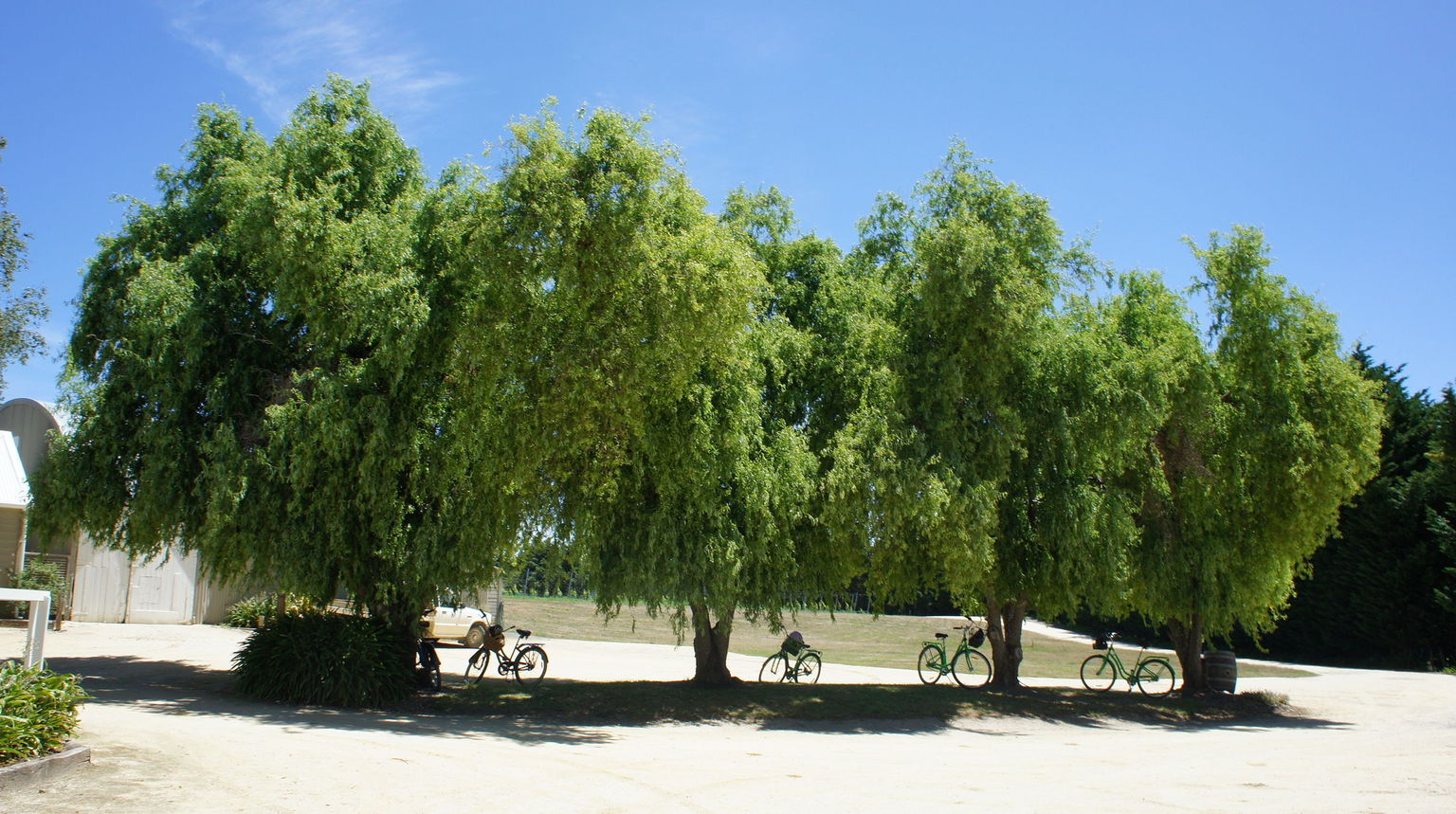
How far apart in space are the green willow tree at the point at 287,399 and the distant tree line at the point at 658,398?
5 centimetres

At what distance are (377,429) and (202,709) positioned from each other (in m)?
4.29

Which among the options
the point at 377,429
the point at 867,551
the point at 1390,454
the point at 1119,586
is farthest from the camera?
the point at 1390,454

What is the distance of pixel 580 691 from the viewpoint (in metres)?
15.2

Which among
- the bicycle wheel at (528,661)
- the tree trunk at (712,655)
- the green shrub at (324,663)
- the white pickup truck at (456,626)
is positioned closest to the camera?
the green shrub at (324,663)

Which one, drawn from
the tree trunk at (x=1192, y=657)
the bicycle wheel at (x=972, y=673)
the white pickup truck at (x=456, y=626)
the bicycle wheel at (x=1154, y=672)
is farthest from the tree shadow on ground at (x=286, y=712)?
the tree trunk at (x=1192, y=657)

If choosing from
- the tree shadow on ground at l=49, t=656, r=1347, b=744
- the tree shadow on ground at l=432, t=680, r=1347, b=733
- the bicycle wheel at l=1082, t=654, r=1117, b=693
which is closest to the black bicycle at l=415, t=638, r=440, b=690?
the tree shadow on ground at l=49, t=656, r=1347, b=744

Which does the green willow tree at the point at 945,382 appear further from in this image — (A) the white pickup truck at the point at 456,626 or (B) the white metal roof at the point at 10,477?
(B) the white metal roof at the point at 10,477

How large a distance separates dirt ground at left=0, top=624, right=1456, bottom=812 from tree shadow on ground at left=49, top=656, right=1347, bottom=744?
0.11 metres

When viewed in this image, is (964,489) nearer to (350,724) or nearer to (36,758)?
(350,724)

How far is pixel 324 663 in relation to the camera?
13.8 meters

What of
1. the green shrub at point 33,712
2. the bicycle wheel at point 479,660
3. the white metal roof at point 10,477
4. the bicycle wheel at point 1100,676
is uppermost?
the white metal roof at point 10,477

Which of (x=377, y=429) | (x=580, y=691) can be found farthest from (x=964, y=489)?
(x=377, y=429)

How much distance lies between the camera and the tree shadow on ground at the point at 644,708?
12578 millimetres

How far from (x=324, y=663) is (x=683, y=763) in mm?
6458
